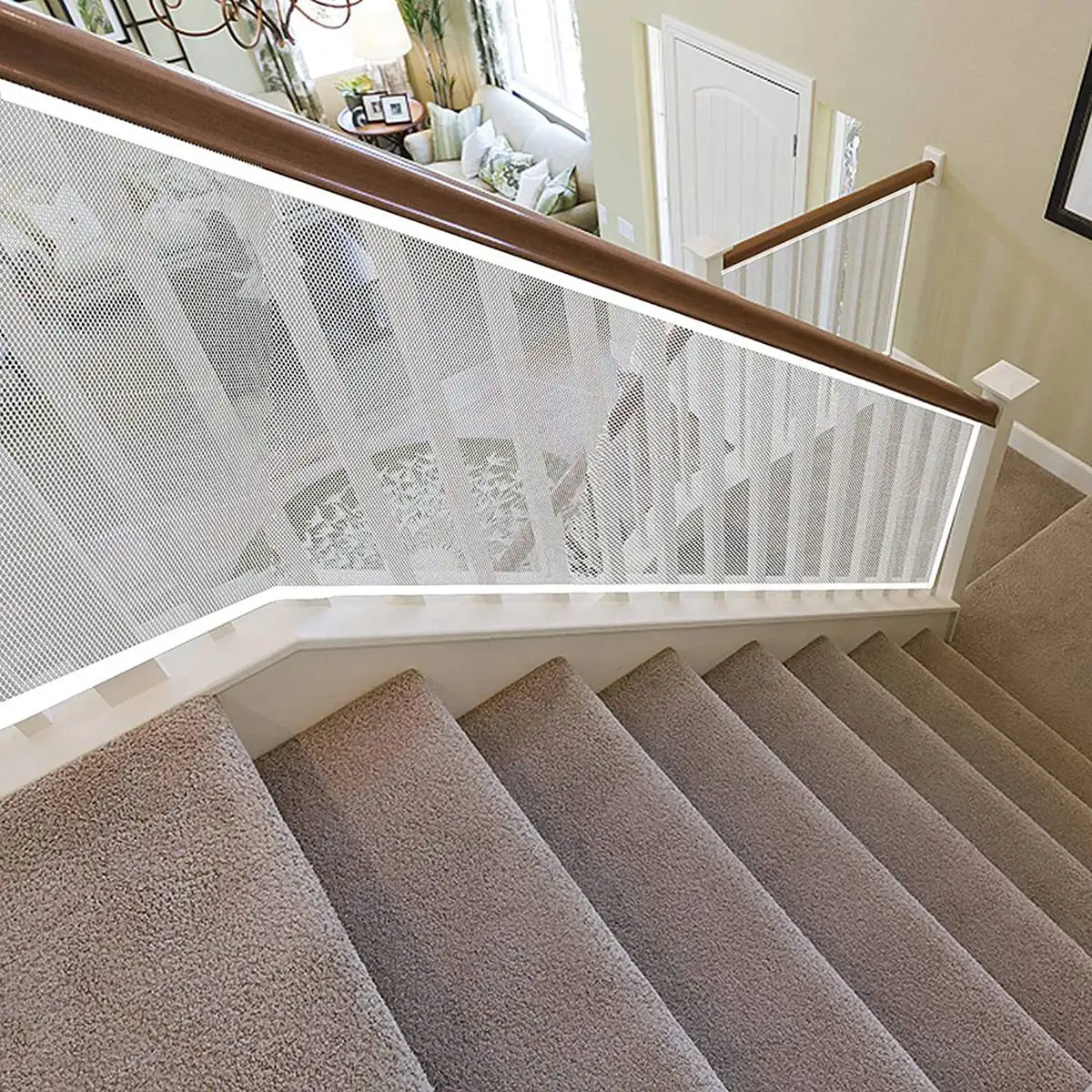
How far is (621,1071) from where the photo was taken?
1094 mm

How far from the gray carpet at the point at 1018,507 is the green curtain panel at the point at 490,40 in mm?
5014

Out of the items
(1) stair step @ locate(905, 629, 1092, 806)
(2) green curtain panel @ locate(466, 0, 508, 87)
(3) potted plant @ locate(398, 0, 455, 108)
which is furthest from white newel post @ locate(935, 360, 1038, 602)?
(3) potted plant @ locate(398, 0, 455, 108)

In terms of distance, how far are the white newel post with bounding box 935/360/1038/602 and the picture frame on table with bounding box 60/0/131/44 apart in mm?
7179

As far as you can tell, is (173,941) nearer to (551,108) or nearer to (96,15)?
(551,108)

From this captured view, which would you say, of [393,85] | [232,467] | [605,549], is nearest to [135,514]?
[232,467]

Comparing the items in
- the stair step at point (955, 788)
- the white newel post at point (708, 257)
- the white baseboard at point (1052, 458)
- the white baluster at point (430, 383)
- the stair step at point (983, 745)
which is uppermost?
the white baluster at point (430, 383)

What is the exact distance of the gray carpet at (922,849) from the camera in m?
1.60

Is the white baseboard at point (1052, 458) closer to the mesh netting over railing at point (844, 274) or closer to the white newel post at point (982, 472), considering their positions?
the mesh netting over railing at point (844, 274)

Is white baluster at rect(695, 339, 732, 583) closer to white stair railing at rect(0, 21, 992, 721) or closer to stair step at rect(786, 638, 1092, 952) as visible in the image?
white stair railing at rect(0, 21, 992, 721)

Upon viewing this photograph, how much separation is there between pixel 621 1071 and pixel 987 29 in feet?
9.97

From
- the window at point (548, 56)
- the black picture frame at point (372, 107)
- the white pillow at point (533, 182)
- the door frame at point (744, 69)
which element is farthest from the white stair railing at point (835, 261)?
the black picture frame at point (372, 107)

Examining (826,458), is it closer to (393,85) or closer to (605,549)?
(605,549)

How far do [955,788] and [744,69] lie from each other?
296cm

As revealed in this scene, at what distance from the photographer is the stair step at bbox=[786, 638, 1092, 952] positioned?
190 cm
